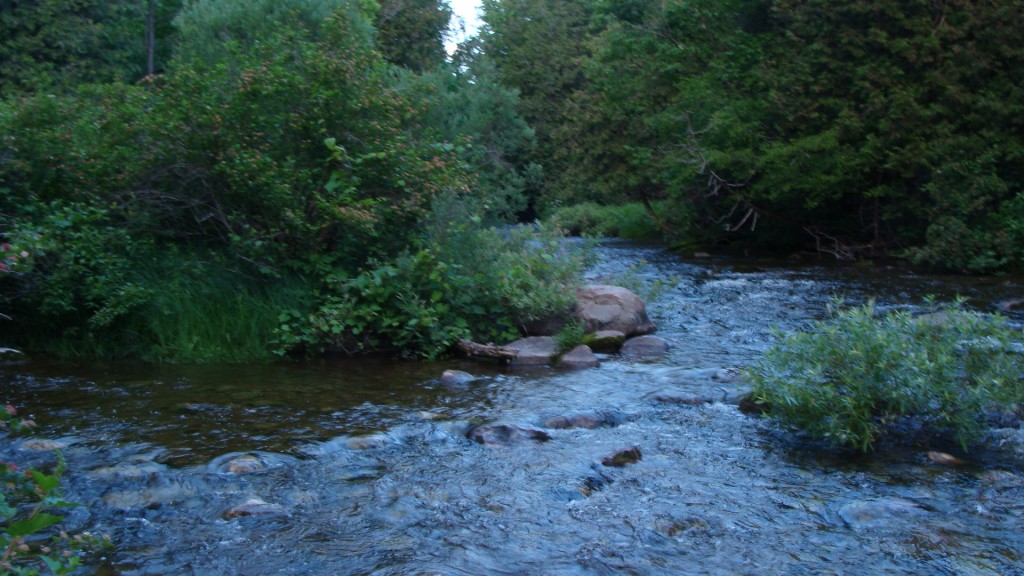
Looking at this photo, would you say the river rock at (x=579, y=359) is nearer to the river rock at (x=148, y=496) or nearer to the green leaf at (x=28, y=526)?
the river rock at (x=148, y=496)

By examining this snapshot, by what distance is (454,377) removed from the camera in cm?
952

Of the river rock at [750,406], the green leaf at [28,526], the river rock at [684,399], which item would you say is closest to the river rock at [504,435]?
the river rock at [684,399]

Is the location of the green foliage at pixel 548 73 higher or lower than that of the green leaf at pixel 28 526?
higher

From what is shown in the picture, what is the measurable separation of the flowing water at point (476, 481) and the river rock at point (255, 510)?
0.02 metres

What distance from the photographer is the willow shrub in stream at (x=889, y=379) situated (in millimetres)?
6871

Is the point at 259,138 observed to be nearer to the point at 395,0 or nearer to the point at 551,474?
the point at 551,474

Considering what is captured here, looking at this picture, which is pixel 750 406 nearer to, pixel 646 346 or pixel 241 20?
pixel 646 346

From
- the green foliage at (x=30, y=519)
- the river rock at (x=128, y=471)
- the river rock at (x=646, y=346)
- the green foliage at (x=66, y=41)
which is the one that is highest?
the green foliage at (x=66, y=41)

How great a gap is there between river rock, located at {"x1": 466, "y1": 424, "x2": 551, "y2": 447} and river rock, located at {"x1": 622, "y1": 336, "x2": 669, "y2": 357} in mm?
3888

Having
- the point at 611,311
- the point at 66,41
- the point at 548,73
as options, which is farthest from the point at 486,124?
the point at 548,73

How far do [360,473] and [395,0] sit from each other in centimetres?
2876

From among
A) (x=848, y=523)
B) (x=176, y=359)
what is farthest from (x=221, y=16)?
(x=848, y=523)

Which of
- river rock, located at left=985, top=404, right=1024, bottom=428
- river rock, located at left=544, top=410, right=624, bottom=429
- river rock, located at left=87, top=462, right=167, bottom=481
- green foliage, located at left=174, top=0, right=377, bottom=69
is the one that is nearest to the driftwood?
river rock, located at left=544, top=410, right=624, bottom=429

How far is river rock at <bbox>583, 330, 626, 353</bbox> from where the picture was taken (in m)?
11.4
